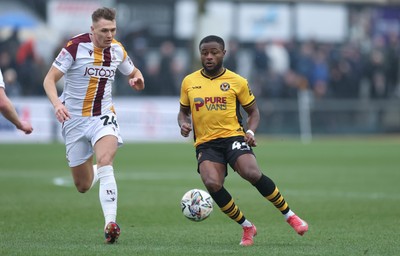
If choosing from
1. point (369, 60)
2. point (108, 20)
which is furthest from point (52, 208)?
point (369, 60)

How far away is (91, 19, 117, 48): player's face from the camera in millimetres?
11180

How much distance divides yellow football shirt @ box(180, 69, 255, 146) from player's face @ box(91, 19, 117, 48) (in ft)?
3.20

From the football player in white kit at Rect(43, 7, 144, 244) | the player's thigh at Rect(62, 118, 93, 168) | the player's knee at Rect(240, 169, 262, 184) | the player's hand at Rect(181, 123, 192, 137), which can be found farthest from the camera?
the player's thigh at Rect(62, 118, 93, 168)


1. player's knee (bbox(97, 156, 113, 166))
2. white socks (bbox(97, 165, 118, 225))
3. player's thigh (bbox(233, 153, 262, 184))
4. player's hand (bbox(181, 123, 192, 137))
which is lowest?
white socks (bbox(97, 165, 118, 225))

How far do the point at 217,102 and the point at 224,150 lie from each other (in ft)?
1.67

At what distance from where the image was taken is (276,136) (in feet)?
109

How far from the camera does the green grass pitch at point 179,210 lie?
34.4ft

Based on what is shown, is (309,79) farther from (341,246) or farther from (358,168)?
(341,246)

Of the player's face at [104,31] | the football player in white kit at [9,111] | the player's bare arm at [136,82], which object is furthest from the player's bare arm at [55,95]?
the player's bare arm at [136,82]

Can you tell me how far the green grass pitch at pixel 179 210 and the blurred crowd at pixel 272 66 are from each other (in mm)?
4124

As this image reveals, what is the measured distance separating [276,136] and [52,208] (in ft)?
62.1

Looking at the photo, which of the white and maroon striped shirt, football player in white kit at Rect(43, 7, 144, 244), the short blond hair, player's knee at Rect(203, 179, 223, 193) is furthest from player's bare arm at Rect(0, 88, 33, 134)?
player's knee at Rect(203, 179, 223, 193)

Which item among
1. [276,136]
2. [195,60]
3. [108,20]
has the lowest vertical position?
[276,136]

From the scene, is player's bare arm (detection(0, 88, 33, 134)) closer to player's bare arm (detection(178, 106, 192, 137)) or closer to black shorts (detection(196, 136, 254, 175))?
player's bare arm (detection(178, 106, 192, 137))
